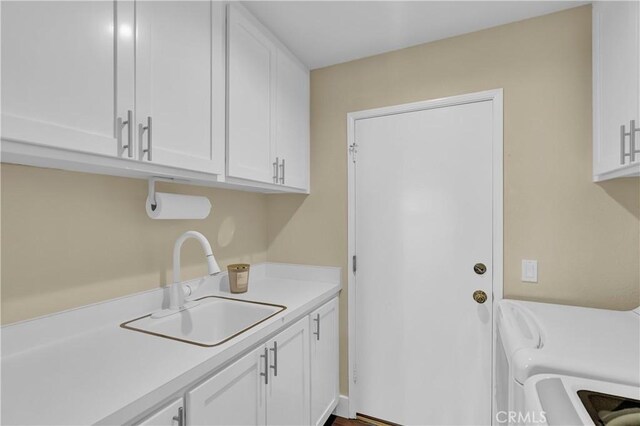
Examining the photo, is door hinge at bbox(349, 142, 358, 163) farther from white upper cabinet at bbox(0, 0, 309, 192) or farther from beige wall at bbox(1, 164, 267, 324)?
beige wall at bbox(1, 164, 267, 324)

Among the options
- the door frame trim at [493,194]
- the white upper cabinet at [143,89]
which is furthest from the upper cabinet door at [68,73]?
the door frame trim at [493,194]

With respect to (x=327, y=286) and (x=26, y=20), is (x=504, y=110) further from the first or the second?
(x=26, y=20)

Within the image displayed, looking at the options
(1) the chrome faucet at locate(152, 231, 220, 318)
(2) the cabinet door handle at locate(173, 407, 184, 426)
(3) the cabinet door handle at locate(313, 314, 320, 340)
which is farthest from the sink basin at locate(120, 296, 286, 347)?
(2) the cabinet door handle at locate(173, 407, 184, 426)

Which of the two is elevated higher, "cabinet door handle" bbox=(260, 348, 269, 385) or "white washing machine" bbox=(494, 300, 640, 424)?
"white washing machine" bbox=(494, 300, 640, 424)

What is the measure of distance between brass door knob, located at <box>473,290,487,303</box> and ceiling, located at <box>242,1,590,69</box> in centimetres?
152

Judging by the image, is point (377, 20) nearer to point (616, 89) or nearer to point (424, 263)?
point (616, 89)

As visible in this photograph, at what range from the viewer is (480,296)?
1.73 meters

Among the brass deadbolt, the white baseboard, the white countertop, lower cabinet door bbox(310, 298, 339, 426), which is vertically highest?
the brass deadbolt

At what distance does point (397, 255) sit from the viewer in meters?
1.95

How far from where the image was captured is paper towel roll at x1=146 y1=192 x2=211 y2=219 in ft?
4.44

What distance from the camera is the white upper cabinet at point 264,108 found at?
1486 mm

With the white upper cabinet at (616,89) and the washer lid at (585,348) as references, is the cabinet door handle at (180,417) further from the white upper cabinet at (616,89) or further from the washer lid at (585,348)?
the white upper cabinet at (616,89)

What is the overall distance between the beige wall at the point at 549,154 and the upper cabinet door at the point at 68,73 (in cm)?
155

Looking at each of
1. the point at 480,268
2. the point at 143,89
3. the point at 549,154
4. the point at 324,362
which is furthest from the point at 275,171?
the point at 549,154
